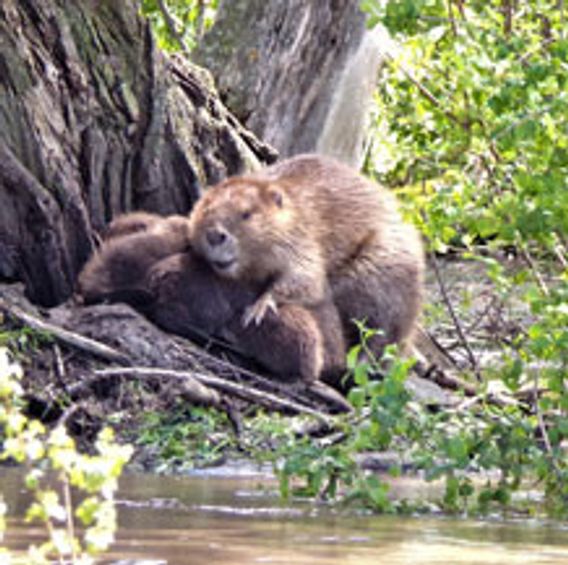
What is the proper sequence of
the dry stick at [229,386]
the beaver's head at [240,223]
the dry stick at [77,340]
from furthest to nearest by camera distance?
the beaver's head at [240,223] → the dry stick at [77,340] → the dry stick at [229,386]

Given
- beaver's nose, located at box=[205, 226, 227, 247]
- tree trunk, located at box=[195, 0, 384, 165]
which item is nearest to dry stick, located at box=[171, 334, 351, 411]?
beaver's nose, located at box=[205, 226, 227, 247]

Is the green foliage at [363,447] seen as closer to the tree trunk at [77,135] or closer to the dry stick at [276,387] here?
the dry stick at [276,387]

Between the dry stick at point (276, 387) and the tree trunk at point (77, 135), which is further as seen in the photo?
the tree trunk at point (77, 135)

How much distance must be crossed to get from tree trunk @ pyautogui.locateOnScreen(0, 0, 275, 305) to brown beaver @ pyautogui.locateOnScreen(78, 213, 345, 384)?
0.28 metres

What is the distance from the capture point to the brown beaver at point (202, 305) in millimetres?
8531

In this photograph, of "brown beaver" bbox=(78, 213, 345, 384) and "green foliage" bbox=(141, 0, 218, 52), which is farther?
"green foliage" bbox=(141, 0, 218, 52)

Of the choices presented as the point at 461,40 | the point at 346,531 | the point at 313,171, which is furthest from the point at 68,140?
the point at 346,531

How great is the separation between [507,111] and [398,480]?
1.76 m

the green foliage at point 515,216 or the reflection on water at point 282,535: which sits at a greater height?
the green foliage at point 515,216

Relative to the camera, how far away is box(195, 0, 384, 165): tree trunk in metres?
10.6

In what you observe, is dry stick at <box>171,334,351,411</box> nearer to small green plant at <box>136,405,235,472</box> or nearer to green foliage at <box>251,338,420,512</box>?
small green plant at <box>136,405,235,472</box>

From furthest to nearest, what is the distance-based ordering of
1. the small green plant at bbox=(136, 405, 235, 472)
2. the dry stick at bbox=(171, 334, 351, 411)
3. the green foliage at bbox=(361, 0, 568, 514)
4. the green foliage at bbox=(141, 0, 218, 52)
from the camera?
the green foliage at bbox=(141, 0, 218, 52) < the dry stick at bbox=(171, 334, 351, 411) < the small green plant at bbox=(136, 405, 235, 472) < the green foliage at bbox=(361, 0, 568, 514)

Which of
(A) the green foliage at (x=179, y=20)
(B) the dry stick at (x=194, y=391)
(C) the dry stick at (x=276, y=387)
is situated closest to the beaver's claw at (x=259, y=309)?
(C) the dry stick at (x=276, y=387)

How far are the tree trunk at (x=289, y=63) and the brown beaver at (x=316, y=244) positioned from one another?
1.31 metres
